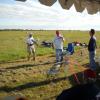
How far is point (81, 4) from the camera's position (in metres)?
7.59

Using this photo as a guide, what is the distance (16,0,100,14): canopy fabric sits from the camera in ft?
20.9

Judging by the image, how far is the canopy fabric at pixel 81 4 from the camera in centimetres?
638

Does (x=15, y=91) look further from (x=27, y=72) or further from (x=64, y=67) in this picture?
(x=64, y=67)

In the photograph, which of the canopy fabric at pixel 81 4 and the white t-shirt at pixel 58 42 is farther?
the white t-shirt at pixel 58 42

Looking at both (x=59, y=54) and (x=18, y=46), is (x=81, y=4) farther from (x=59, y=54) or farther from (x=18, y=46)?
(x=18, y=46)

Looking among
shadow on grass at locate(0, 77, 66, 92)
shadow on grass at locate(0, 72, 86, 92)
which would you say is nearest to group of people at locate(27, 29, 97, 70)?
shadow on grass at locate(0, 72, 86, 92)

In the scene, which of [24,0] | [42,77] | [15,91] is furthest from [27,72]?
[24,0]

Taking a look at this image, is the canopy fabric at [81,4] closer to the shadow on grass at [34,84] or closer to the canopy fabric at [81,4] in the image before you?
the canopy fabric at [81,4]

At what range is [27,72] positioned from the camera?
18266 mm

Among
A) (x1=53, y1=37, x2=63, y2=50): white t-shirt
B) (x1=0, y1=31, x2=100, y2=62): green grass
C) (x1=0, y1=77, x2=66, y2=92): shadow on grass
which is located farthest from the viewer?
(x1=0, y1=31, x2=100, y2=62): green grass

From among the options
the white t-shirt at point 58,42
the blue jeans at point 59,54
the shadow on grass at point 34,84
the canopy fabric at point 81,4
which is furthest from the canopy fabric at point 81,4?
the blue jeans at point 59,54

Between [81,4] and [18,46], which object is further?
[18,46]

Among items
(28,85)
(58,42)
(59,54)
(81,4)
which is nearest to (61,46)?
(58,42)

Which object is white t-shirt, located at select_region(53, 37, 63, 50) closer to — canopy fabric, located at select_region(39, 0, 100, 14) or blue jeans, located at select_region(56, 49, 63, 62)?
blue jeans, located at select_region(56, 49, 63, 62)
